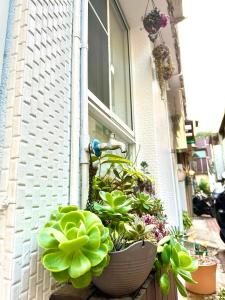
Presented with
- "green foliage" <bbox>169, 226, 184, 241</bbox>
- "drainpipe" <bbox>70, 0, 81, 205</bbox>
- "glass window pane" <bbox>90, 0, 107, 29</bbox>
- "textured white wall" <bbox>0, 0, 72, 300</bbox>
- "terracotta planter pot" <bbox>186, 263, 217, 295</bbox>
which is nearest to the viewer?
"textured white wall" <bbox>0, 0, 72, 300</bbox>

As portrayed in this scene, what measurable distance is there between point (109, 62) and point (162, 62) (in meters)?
1.20

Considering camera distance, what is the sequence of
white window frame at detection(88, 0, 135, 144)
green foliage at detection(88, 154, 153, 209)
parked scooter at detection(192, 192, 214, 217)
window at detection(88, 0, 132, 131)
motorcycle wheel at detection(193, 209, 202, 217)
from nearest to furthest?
green foliage at detection(88, 154, 153, 209), white window frame at detection(88, 0, 135, 144), window at detection(88, 0, 132, 131), parked scooter at detection(192, 192, 214, 217), motorcycle wheel at detection(193, 209, 202, 217)

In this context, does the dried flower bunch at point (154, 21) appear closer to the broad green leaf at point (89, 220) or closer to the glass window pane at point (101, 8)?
the glass window pane at point (101, 8)

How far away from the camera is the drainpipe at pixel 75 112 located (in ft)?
3.47

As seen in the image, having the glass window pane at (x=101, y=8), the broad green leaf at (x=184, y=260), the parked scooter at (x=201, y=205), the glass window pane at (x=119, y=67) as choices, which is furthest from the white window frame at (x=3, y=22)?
the parked scooter at (x=201, y=205)

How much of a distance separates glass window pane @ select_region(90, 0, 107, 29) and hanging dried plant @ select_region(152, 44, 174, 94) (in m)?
1.01

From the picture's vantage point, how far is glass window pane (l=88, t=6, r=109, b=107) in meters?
1.77

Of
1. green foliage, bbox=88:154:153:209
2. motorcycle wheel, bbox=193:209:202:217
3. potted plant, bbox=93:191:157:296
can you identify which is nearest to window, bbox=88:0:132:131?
green foliage, bbox=88:154:153:209

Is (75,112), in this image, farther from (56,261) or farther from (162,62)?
(162,62)

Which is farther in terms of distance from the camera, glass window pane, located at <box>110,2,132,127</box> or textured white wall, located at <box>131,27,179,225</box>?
textured white wall, located at <box>131,27,179,225</box>

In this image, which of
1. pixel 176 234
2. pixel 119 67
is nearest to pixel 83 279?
pixel 176 234

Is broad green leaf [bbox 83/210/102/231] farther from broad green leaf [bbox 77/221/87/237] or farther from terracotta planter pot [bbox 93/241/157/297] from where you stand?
terracotta planter pot [bbox 93/241/157/297]

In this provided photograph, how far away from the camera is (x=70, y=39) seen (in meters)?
1.20

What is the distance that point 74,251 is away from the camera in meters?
0.62
